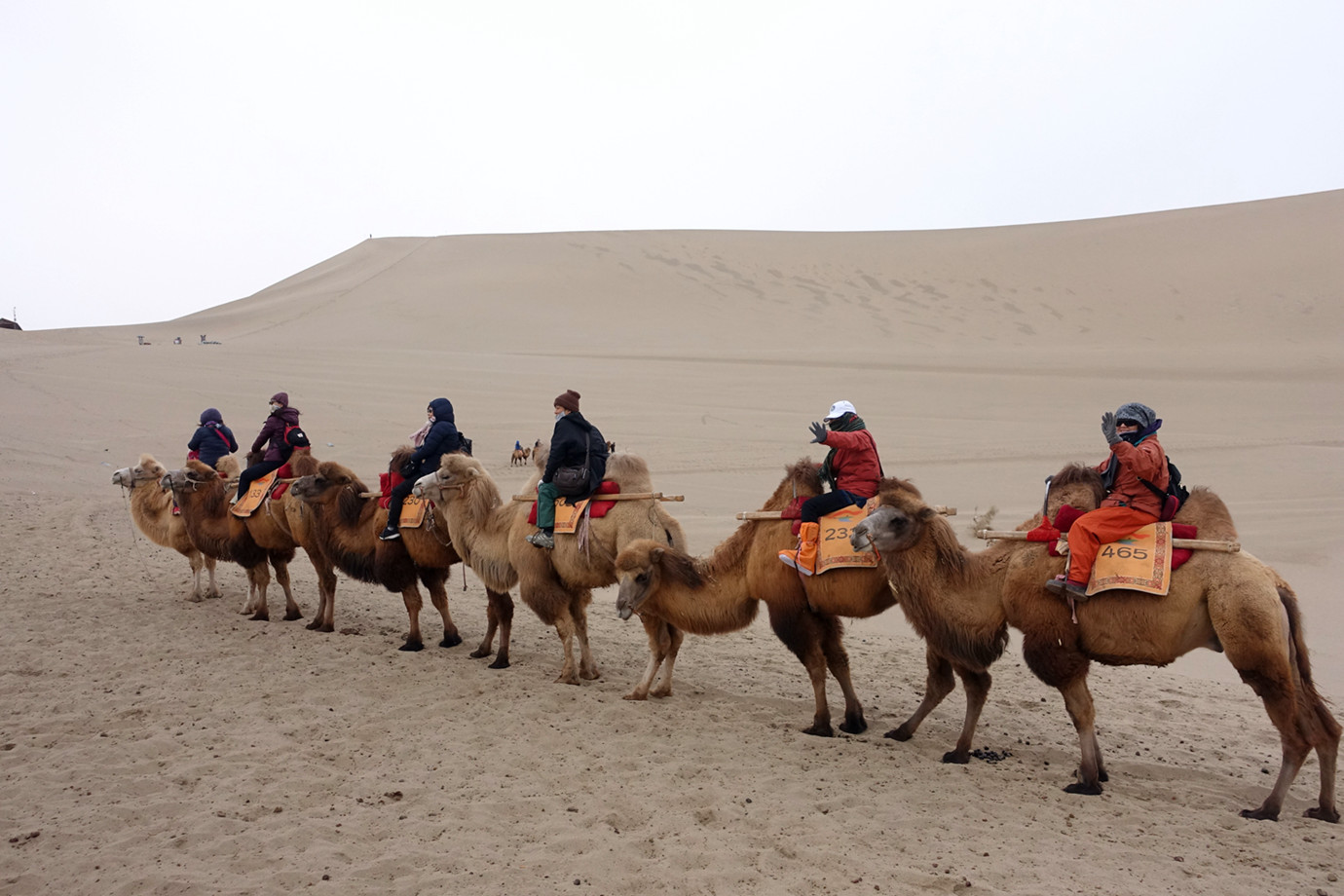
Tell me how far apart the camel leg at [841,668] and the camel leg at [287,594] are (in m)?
6.31

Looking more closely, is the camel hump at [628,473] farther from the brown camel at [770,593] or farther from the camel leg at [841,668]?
the camel leg at [841,668]

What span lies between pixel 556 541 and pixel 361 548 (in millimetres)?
2509

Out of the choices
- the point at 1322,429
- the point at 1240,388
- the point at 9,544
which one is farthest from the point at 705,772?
the point at 1240,388

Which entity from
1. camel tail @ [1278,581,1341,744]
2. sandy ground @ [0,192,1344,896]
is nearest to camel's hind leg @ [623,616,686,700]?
sandy ground @ [0,192,1344,896]

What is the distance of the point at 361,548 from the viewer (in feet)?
31.2

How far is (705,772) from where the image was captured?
5992 millimetres

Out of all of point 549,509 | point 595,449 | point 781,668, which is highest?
point 595,449

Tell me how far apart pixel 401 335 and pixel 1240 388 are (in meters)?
33.1

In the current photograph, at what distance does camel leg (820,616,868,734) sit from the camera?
701cm

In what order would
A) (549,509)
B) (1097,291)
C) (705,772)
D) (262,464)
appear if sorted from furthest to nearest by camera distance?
(1097,291), (262,464), (549,509), (705,772)

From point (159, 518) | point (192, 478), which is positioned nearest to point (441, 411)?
point (192, 478)

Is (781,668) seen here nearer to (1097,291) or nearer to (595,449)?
(595,449)

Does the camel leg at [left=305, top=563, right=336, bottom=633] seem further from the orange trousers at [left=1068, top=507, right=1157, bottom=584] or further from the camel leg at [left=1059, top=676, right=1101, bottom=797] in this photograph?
the orange trousers at [left=1068, top=507, right=1157, bottom=584]

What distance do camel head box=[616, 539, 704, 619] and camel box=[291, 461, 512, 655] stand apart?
7.77ft
